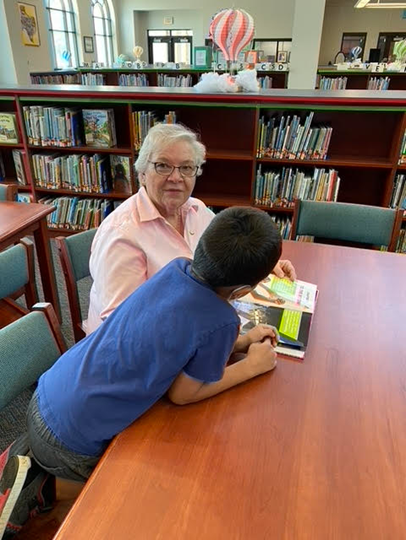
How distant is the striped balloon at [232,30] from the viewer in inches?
122

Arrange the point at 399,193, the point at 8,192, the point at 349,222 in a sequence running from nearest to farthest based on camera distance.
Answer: the point at 349,222
the point at 8,192
the point at 399,193

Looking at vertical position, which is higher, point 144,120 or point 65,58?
point 65,58

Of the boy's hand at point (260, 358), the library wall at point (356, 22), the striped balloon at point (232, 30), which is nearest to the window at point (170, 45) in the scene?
the library wall at point (356, 22)

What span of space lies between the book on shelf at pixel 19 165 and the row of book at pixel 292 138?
2019 millimetres

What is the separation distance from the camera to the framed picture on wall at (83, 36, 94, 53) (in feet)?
30.1

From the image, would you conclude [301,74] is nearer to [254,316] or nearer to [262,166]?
[262,166]

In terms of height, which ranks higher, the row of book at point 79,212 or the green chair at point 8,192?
the green chair at point 8,192

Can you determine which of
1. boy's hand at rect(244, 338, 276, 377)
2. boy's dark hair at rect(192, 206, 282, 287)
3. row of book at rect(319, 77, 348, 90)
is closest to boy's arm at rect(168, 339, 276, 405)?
boy's hand at rect(244, 338, 276, 377)

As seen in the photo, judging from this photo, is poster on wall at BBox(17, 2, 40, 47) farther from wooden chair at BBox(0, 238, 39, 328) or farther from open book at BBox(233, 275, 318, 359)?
open book at BBox(233, 275, 318, 359)

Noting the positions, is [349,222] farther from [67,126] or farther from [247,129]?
[67,126]

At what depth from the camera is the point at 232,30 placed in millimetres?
3123

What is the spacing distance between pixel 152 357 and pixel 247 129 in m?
2.63

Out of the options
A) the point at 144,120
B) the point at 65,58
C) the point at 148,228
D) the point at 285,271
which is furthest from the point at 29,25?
the point at 285,271

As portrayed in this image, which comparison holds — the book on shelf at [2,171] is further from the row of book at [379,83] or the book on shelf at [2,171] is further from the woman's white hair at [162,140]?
the row of book at [379,83]
